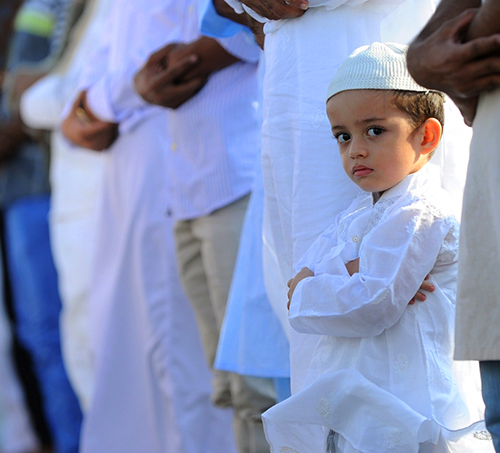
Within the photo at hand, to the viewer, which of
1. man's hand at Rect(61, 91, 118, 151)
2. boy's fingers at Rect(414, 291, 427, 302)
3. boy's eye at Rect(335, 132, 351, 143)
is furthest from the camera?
man's hand at Rect(61, 91, 118, 151)

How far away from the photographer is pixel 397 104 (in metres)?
1.36

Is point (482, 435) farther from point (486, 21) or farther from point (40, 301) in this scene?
point (40, 301)

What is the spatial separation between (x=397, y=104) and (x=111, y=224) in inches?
77.5

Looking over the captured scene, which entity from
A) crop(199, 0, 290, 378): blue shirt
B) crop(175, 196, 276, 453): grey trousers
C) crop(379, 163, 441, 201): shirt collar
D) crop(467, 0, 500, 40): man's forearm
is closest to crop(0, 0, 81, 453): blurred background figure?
crop(175, 196, 276, 453): grey trousers

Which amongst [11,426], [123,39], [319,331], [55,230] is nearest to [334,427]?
[319,331]

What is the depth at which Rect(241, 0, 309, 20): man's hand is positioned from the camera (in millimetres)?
1521

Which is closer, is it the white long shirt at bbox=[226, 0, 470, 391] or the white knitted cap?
the white knitted cap

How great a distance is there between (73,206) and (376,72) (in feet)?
8.79

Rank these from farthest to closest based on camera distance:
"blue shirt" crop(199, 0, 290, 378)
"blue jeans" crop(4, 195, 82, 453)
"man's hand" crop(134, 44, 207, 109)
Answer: "blue jeans" crop(4, 195, 82, 453) → "man's hand" crop(134, 44, 207, 109) → "blue shirt" crop(199, 0, 290, 378)

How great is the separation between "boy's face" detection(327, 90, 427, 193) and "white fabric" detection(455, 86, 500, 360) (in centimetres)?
25

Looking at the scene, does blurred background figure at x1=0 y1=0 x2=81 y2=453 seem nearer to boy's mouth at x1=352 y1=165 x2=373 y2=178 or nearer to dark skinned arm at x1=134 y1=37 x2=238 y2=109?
dark skinned arm at x1=134 y1=37 x2=238 y2=109

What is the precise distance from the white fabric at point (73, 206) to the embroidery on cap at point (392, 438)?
8.67ft

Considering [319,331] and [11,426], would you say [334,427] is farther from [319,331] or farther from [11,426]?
[11,426]

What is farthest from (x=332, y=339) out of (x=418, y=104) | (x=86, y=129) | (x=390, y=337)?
(x=86, y=129)
